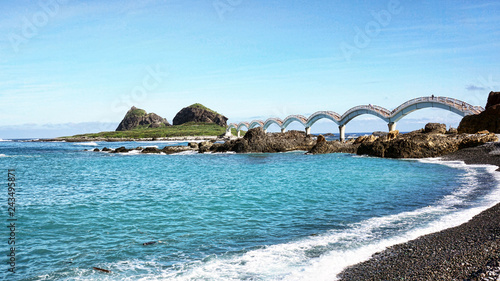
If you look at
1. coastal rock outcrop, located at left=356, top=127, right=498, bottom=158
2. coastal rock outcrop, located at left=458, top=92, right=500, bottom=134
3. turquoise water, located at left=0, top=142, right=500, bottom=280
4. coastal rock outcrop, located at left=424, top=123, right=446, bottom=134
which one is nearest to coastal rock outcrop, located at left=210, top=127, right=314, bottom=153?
coastal rock outcrop, located at left=424, top=123, right=446, bottom=134

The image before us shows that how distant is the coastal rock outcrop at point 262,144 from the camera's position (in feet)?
194

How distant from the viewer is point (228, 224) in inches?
507

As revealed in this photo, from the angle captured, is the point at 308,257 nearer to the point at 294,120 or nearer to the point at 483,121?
the point at 483,121

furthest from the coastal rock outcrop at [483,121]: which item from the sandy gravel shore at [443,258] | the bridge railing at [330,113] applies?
the sandy gravel shore at [443,258]

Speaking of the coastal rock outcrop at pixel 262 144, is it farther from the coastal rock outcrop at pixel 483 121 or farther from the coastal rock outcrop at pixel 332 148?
the coastal rock outcrop at pixel 483 121

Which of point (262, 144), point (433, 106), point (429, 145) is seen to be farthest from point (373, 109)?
point (429, 145)

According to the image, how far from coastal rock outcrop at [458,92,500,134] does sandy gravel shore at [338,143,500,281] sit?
133ft

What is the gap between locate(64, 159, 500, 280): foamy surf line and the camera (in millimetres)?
8127

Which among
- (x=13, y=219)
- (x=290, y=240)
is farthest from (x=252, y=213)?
(x=13, y=219)

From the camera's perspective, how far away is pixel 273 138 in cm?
6147

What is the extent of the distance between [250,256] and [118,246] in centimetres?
405

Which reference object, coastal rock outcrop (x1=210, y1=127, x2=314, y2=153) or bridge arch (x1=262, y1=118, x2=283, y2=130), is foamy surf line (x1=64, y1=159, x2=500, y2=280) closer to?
coastal rock outcrop (x1=210, y1=127, x2=314, y2=153)

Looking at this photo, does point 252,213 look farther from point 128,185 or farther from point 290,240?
point 128,185

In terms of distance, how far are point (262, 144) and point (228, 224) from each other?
4657cm
